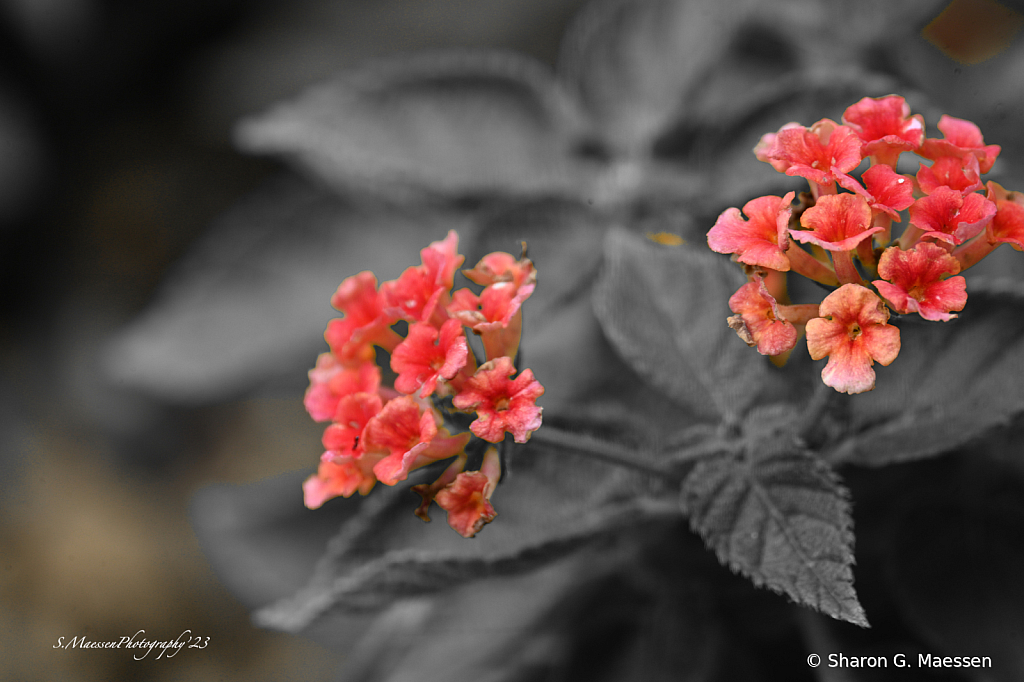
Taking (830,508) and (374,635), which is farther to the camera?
(374,635)

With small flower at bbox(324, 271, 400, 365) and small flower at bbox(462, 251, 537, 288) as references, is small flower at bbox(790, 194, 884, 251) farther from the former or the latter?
small flower at bbox(324, 271, 400, 365)

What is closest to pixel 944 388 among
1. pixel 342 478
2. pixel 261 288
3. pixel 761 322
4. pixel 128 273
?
pixel 761 322

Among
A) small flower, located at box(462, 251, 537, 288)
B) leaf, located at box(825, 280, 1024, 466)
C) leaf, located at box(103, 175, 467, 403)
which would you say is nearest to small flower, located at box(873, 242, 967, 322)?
leaf, located at box(825, 280, 1024, 466)

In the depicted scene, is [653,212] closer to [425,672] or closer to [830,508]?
[830,508]

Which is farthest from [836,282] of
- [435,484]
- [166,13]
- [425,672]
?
[166,13]

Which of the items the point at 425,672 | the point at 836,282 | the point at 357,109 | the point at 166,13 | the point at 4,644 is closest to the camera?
the point at 836,282

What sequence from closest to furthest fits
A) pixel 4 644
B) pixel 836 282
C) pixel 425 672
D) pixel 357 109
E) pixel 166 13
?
pixel 836 282 → pixel 425 672 → pixel 357 109 → pixel 4 644 → pixel 166 13

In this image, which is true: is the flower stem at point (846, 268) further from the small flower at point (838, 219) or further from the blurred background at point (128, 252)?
the blurred background at point (128, 252)
